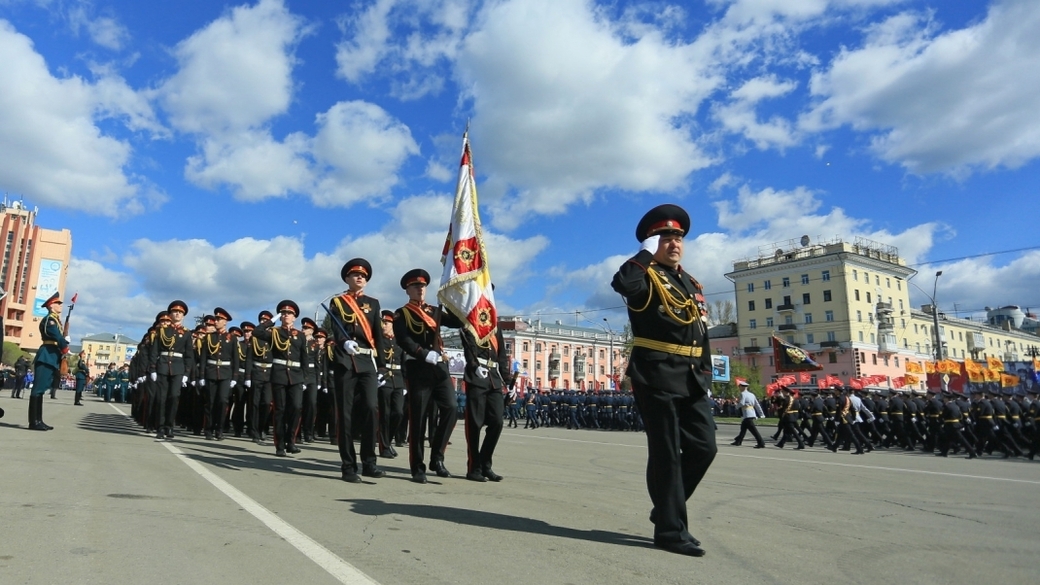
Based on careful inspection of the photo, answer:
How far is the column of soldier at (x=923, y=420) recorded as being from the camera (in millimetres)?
16766

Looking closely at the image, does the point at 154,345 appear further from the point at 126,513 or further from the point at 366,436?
the point at 126,513

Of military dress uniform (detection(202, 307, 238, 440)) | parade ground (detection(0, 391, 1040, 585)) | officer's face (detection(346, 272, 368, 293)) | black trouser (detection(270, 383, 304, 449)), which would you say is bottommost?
parade ground (detection(0, 391, 1040, 585))

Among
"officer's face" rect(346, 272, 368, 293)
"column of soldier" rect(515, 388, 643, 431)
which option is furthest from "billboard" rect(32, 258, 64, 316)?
"officer's face" rect(346, 272, 368, 293)

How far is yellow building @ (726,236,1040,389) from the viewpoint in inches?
3051

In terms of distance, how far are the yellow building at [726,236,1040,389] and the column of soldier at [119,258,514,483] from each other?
72426 mm

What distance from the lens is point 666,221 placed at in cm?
473

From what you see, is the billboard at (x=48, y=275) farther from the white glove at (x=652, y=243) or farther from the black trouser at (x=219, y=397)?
the white glove at (x=652, y=243)

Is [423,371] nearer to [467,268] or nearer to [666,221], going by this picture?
[467,268]

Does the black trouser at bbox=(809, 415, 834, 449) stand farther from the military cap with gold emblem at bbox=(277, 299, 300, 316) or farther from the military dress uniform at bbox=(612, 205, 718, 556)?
the military dress uniform at bbox=(612, 205, 718, 556)

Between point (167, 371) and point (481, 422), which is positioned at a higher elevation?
point (167, 371)

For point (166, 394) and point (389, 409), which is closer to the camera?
point (389, 409)

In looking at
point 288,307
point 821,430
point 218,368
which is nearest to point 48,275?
point 218,368

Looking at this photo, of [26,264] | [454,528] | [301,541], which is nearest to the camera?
[301,541]

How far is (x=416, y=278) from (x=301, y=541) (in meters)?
4.10
